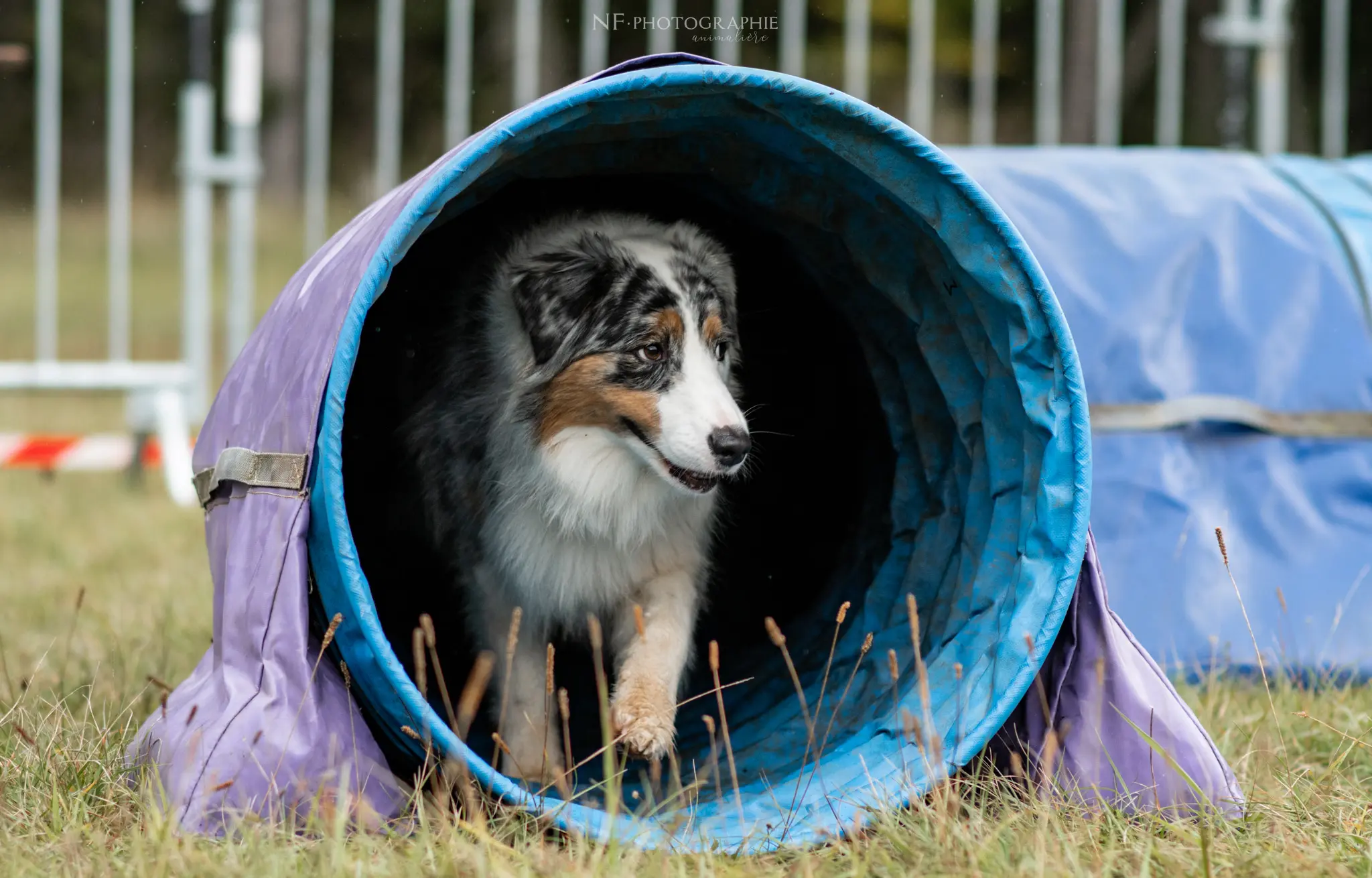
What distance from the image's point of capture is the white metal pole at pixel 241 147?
23.7 feet

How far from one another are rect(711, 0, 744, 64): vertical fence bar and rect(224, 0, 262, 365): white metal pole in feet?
7.71

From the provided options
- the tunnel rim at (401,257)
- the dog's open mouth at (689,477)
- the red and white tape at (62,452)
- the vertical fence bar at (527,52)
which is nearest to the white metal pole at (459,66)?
the vertical fence bar at (527,52)

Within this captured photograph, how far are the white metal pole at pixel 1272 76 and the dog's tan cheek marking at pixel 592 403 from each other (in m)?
4.56

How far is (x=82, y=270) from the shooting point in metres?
17.4

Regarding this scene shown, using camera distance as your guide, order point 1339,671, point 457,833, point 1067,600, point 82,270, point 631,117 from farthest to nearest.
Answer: point 82,270, point 1339,671, point 631,117, point 1067,600, point 457,833

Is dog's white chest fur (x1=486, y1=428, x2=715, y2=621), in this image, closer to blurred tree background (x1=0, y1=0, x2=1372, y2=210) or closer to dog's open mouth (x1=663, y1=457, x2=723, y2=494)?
dog's open mouth (x1=663, y1=457, x2=723, y2=494)

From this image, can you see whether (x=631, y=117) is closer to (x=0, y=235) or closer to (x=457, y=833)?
(x=457, y=833)

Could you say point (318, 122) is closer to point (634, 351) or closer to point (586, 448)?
point (586, 448)

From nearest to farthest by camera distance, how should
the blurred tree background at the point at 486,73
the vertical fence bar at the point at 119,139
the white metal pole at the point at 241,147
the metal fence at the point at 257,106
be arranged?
the metal fence at the point at 257,106, the white metal pole at the point at 241,147, the vertical fence bar at the point at 119,139, the blurred tree background at the point at 486,73

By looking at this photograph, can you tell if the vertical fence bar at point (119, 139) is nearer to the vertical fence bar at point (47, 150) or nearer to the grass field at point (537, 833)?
the vertical fence bar at point (47, 150)

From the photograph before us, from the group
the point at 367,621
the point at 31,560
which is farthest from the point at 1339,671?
the point at 31,560

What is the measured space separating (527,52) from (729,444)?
4871mm

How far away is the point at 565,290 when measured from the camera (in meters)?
3.65

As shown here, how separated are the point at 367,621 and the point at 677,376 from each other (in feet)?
3.51
